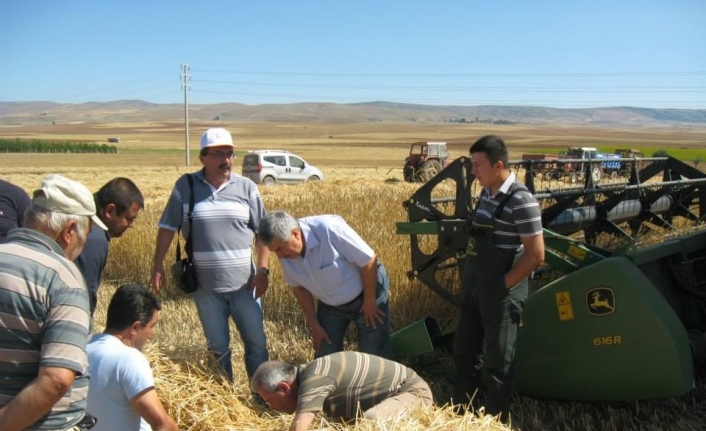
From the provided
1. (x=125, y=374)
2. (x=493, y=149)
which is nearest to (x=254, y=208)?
(x=493, y=149)

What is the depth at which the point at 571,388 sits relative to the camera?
3951mm

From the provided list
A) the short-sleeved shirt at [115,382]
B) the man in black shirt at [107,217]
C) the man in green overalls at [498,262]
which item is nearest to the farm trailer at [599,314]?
the man in green overalls at [498,262]

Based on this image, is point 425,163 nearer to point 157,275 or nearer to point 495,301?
point 157,275

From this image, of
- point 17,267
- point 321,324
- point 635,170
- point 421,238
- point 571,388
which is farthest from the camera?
point 421,238

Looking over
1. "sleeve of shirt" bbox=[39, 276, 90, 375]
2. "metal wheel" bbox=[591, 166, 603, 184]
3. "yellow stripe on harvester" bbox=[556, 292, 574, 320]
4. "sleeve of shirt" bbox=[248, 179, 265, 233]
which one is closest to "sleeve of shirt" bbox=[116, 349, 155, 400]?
"sleeve of shirt" bbox=[39, 276, 90, 375]

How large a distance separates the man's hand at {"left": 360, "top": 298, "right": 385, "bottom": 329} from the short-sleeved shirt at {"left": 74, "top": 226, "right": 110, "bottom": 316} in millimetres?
1485

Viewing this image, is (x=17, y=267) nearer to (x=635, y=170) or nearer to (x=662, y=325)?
(x=662, y=325)

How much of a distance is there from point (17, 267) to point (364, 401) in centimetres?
183

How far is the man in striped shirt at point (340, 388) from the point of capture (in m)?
3.09

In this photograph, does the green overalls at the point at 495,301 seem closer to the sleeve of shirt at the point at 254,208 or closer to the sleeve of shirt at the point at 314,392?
the sleeve of shirt at the point at 314,392

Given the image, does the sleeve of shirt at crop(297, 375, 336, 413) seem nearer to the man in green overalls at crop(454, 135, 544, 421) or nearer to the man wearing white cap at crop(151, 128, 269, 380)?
the man in green overalls at crop(454, 135, 544, 421)

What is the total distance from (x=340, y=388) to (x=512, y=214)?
4.25ft

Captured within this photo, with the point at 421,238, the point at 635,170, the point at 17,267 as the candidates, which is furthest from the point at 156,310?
the point at 635,170

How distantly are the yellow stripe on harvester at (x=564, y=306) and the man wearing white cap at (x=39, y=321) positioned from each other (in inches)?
107
